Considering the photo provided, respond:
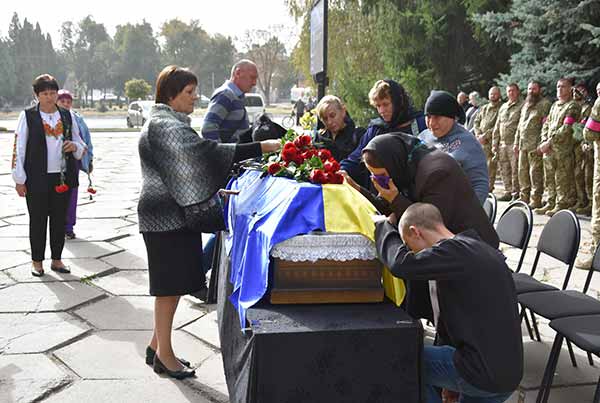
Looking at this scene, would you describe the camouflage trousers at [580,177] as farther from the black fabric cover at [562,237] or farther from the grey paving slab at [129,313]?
the grey paving slab at [129,313]

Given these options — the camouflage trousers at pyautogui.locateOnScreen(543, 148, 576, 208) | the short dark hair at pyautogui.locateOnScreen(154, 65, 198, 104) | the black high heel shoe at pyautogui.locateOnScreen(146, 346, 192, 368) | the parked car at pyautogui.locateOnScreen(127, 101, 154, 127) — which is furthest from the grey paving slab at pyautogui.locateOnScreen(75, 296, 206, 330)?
the parked car at pyautogui.locateOnScreen(127, 101, 154, 127)

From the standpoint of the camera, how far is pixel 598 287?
5.25 meters

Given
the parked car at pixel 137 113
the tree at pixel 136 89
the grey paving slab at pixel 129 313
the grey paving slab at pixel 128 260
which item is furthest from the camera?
the tree at pixel 136 89

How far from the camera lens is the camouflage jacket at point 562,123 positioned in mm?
8133

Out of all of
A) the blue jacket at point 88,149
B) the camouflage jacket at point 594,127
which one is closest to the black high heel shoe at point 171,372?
the blue jacket at point 88,149

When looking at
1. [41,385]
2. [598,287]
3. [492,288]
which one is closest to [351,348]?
[492,288]

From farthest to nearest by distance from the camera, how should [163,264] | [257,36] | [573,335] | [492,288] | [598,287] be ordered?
[257,36] < [598,287] < [163,264] < [573,335] < [492,288]

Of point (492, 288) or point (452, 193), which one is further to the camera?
point (452, 193)

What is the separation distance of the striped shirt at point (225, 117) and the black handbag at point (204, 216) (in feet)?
6.02

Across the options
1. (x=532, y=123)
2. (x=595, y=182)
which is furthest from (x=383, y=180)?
(x=532, y=123)

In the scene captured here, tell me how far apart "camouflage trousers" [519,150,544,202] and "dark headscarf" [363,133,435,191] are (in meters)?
6.90

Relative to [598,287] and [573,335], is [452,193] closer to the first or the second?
[573,335]

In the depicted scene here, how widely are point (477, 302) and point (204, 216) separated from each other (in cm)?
158

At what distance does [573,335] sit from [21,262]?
16.5 ft
